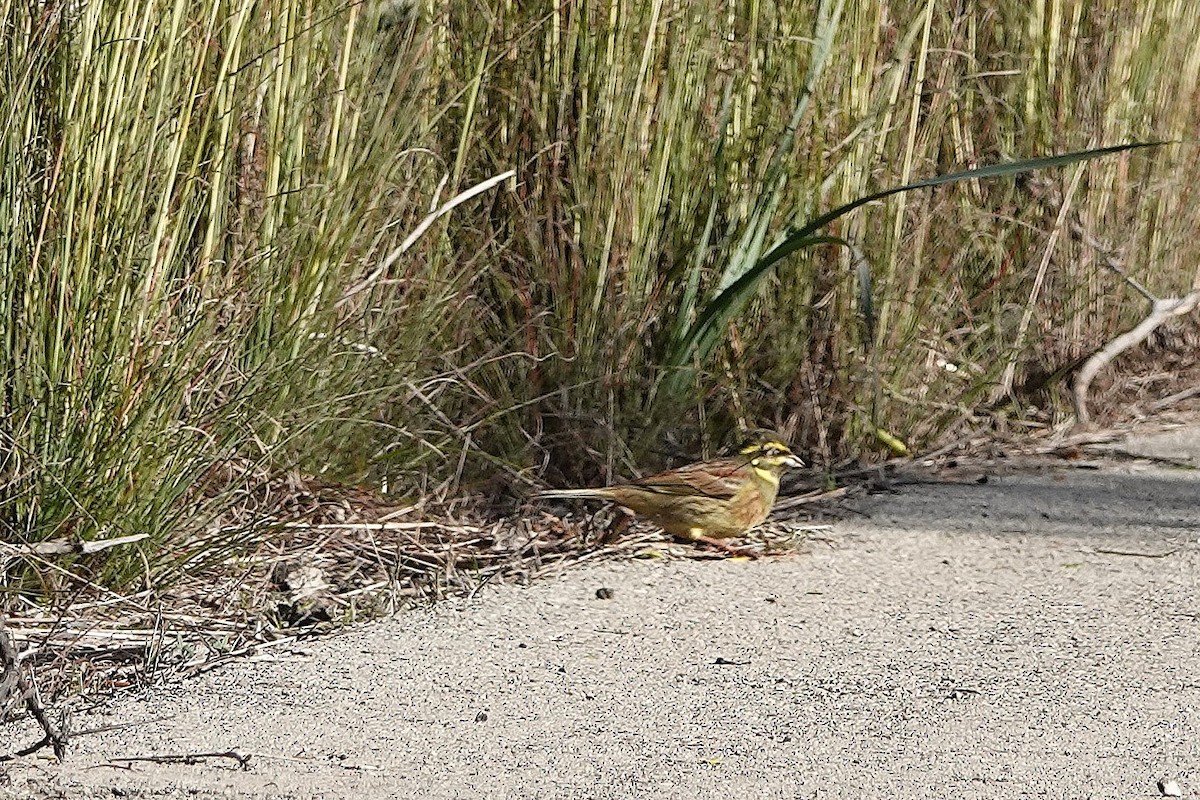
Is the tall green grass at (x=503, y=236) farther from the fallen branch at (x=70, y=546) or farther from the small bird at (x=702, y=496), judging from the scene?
the small bird at (x=702, y=496)

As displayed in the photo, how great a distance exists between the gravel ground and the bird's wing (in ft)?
0.61

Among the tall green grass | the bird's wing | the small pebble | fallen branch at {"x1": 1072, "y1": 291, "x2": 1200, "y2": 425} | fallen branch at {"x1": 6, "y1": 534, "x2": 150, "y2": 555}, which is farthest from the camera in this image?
fallen branch at {"x1": 1072, "y1": 291, "x2": 1200, "y2": 425}

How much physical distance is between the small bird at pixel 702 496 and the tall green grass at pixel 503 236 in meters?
0.23

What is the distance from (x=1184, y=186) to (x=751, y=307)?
2.20 m

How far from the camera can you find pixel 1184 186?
261 inches

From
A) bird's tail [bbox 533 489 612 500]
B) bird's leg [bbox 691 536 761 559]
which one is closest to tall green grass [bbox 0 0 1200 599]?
bird's tail [bbox 533 489 612 500]

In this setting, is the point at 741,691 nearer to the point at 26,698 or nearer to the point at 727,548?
the point at 727,548

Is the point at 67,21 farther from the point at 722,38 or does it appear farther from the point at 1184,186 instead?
the point at 1184,186

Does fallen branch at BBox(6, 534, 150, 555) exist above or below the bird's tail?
above

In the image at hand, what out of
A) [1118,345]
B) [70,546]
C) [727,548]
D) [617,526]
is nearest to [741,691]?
[727,548]

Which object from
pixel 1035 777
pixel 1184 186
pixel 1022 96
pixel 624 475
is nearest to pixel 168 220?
pixel 624 475

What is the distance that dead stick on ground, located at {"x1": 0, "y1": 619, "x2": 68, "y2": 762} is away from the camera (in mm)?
3021

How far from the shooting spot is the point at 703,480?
14.7 ft

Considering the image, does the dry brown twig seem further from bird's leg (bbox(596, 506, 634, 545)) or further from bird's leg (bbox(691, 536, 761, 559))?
bird's leg (bbox(596, 506, 634, 545))
